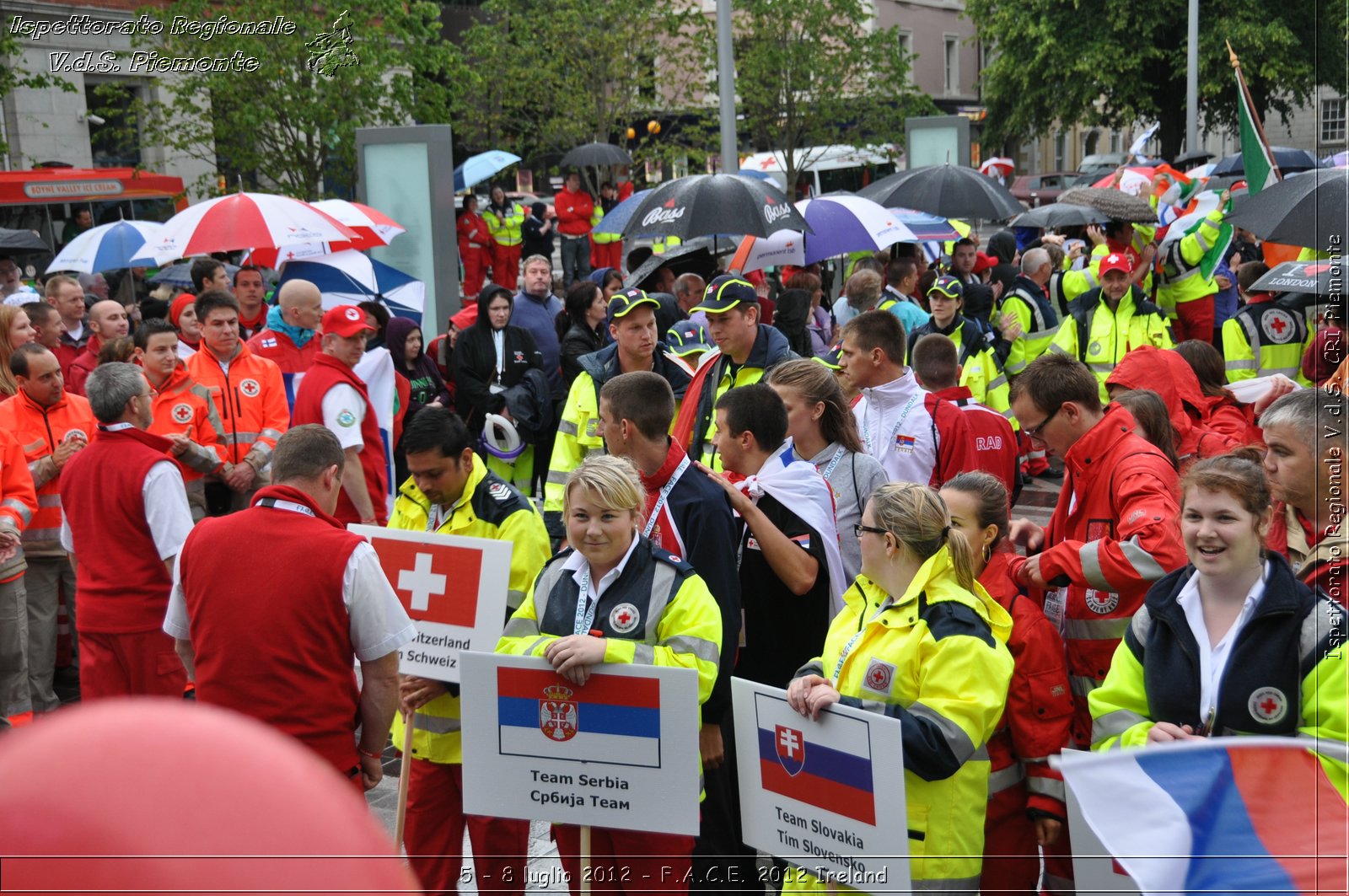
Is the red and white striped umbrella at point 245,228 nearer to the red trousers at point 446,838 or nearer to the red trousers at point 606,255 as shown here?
the red trousers at point 446,838

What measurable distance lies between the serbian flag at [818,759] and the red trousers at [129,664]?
332 cm

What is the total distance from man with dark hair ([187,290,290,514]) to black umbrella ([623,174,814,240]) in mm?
3230

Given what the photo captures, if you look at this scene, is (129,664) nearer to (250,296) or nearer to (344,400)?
(344,400)

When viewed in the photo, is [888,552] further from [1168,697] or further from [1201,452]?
[1201,452]

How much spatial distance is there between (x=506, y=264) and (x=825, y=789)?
2042 cm

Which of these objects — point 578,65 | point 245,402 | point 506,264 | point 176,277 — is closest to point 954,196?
point 245,402

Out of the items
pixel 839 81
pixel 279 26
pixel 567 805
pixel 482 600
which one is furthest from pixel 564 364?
pixel 839 81

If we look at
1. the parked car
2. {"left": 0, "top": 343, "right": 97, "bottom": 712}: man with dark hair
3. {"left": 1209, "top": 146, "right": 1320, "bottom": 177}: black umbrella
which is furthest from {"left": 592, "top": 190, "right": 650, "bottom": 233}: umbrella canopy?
the parked car

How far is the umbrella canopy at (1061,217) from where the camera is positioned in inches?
616

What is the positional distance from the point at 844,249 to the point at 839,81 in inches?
931

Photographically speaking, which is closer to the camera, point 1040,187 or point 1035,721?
point 1035,721

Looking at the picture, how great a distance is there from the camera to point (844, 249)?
11578 mm

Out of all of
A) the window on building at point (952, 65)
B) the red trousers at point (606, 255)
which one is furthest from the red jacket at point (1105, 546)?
the window on building at point (952, 65)

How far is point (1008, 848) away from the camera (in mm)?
3893
